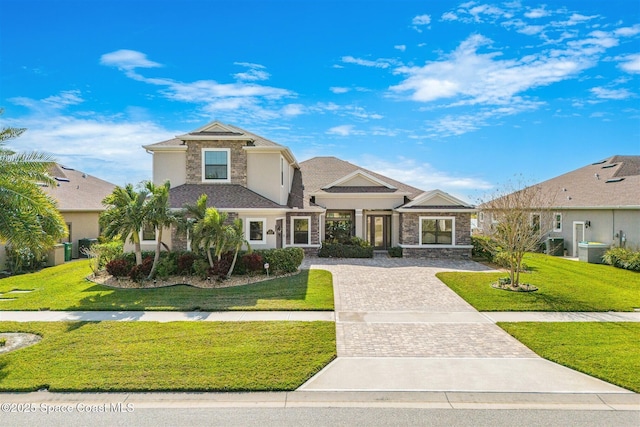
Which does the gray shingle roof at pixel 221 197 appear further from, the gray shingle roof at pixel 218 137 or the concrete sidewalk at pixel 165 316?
the concrete sidewalk at pixel 165 316

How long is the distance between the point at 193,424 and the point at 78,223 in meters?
22.5

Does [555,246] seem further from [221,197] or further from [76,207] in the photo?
[76,207]

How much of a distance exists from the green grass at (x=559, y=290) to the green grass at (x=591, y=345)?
179cm

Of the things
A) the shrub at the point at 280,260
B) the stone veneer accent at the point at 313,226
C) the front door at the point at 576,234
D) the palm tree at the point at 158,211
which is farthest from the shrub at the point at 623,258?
the palm tree at the point at 158,211

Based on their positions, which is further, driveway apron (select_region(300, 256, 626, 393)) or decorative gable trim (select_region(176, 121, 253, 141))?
decorative gable trim (select_region(176, 121, 253, 141))

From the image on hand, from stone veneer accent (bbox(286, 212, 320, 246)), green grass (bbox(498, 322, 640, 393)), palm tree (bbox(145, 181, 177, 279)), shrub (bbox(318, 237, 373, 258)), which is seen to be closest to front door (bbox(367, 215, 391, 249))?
shrub (bbox(318, 237, 373, 258))

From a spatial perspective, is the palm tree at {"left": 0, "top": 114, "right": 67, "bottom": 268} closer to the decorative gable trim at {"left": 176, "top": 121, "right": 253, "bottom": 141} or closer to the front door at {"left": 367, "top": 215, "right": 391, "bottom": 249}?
the decorative gable trim at {"left": 176, "top": 121, "right": 253, "bottom": 141}

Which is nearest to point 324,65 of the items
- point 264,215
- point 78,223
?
point 264,215

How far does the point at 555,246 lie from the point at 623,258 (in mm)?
5987

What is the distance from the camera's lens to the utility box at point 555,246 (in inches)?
1016

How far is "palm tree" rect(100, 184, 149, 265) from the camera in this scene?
1496 cm

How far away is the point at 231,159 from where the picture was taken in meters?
20.8

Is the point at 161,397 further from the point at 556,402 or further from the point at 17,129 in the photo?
the point at 17,129

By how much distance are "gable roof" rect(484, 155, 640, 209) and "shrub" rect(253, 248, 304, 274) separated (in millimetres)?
15696
